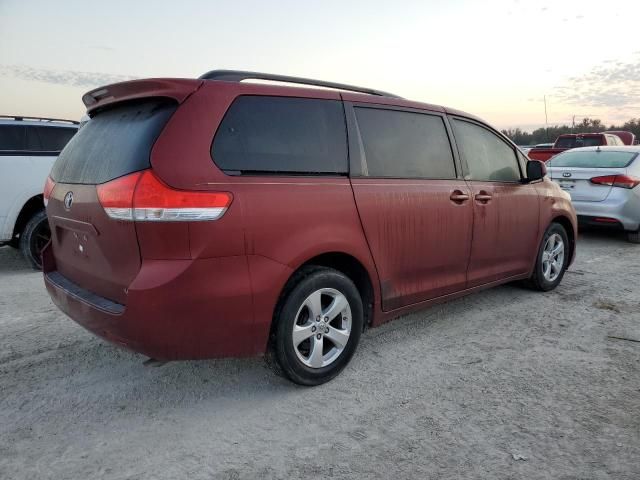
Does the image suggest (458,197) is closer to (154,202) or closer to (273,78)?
(273,78)

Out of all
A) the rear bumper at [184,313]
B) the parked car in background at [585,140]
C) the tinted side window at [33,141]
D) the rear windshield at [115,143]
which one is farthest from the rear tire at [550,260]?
the parked car in background at [585,140]

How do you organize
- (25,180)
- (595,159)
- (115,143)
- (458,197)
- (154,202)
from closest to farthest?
(154,202), (115,143), (458,197), (25,180), (595,159)

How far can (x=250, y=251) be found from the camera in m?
2.66

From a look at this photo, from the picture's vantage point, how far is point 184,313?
8.25 ft

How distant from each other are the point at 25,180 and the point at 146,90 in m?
4.15

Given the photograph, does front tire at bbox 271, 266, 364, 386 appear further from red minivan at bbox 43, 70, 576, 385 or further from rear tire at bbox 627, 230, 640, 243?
rear tire at bbox 627, 230, 640, 243

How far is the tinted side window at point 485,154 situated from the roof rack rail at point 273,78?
743mm

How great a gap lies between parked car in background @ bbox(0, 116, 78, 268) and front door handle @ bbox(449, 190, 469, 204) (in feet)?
15.5

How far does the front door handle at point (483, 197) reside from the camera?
4.09 m

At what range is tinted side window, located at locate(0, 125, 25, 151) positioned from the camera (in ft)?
20.0

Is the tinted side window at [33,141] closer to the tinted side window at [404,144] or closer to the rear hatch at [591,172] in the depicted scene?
the tinted side window at [404,144]

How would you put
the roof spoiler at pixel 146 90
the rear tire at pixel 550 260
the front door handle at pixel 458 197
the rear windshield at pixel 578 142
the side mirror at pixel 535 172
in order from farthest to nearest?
the rear windshield at pixel 578 142, the rear tire at pixel 550 260, the side mirror at pixel 535 172, the front door handle at pixel 458 197, the roof spoiler at pixel 146 90

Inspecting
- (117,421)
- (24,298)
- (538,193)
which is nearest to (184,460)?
(117,421)

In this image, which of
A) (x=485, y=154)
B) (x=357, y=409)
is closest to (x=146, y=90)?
(x=357, y=409)
